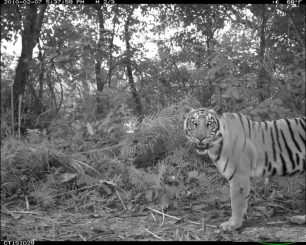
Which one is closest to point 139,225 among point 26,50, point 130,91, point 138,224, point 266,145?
point 138,224

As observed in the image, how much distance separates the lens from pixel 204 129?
3926 millimetres

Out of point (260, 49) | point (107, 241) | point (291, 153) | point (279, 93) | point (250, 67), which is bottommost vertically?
point (107, 241)

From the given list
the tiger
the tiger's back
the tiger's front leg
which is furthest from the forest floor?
the tiger's back

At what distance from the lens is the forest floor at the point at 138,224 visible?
3.65 meters

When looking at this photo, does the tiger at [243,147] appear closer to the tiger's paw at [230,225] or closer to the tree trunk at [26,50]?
the tiger's paw at [230,225]

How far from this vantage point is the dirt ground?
3648 mm

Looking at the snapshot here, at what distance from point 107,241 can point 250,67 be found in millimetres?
4209

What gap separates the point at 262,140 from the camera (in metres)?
4.14

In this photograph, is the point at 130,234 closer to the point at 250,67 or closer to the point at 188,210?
the point at 188,210

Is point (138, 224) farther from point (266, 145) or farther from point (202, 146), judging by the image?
point (266, 145)

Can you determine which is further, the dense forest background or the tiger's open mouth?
the dense forest background

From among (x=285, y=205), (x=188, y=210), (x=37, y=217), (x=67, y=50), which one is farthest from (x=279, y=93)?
(x=67, y=50)

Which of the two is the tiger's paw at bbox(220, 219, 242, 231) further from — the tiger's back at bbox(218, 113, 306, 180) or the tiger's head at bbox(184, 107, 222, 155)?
the tiger's head at bbox(184, 107, 222, 155)

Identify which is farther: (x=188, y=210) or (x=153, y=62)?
(x=153, y=62)
